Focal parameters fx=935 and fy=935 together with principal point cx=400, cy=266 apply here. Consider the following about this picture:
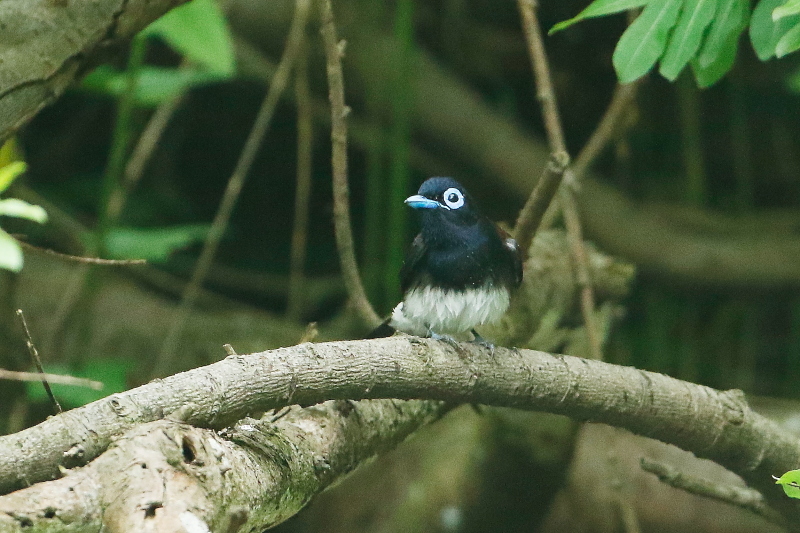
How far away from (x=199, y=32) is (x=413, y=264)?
136 cm

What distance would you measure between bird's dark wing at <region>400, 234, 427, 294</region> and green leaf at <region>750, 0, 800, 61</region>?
1.40 meters

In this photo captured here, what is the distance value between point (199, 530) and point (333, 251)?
6197 millimetres

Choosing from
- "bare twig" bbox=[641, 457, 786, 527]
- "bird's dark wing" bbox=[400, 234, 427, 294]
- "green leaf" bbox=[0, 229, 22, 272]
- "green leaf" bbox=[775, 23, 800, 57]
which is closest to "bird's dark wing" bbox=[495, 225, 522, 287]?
"bird's dark wing" bbox=[400, 234, 427, 294]

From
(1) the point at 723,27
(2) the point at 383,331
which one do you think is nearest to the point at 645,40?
(1) the point at 723,27

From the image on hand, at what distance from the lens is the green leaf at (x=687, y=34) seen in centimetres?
242

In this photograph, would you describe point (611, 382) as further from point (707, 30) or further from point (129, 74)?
point (129, 74)

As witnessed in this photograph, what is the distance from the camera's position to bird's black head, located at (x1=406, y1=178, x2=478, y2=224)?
3.35m

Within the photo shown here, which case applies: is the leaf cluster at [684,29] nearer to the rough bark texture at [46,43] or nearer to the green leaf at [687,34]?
the green leaf at [687,34]

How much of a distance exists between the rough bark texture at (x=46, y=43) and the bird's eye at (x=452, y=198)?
120cm

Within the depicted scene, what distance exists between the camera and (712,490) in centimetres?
326

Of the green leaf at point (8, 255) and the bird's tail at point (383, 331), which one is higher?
the green leaf at point (8, 255)

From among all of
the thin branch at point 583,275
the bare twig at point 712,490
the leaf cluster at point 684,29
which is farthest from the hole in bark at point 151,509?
the thin branch at point 583,275

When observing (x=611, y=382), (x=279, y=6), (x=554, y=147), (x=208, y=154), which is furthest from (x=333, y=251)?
(x=611, y=382)

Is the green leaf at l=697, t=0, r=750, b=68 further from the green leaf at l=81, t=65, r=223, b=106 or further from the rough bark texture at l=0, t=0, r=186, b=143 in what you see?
the green leaf at l=81, t=65, r=223, b=106
